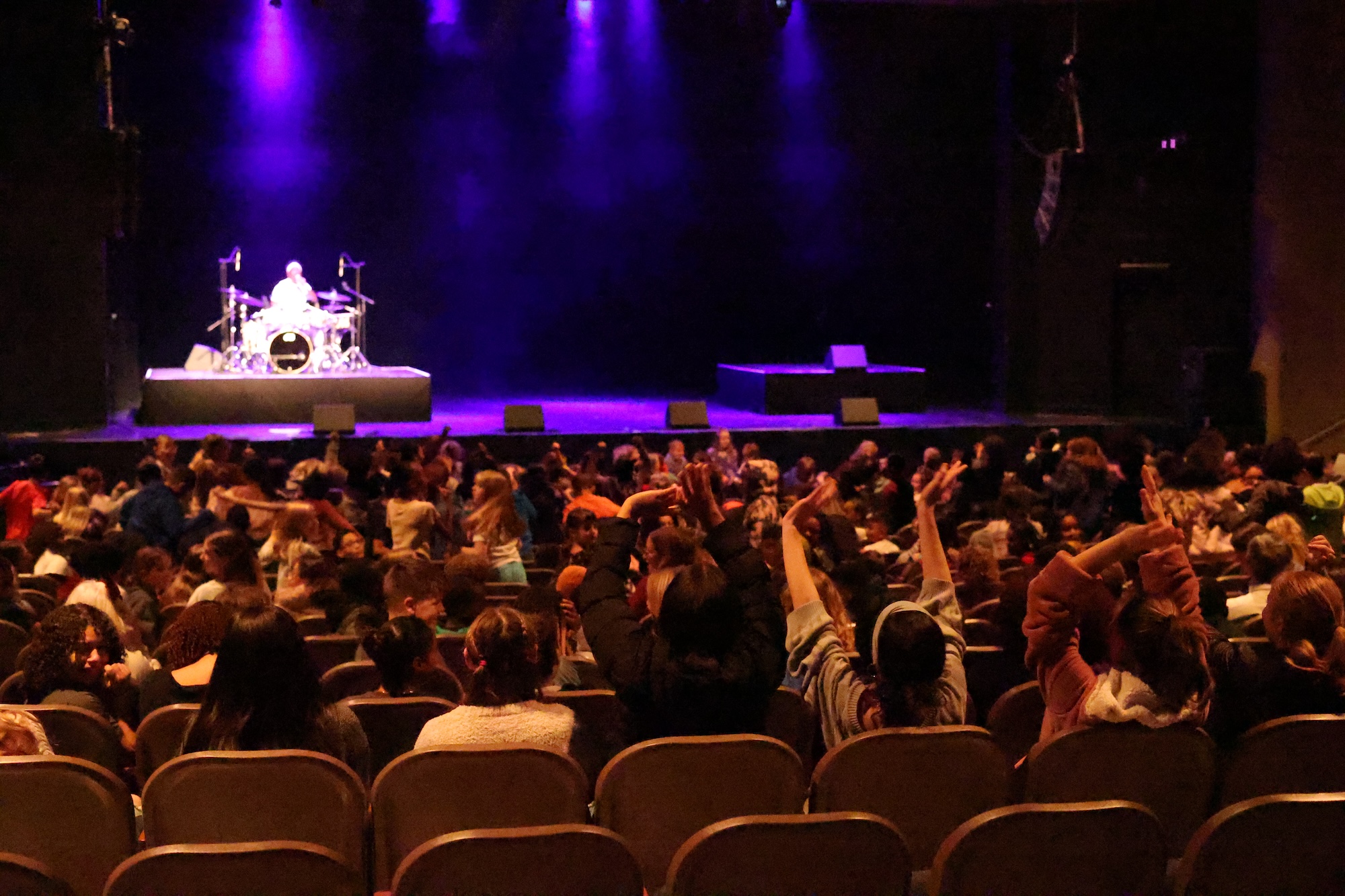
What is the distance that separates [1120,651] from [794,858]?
3.31 feet

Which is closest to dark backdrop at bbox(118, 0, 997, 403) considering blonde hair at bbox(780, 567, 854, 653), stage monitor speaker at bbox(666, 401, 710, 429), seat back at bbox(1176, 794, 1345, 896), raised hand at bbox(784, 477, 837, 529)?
stage monitor speaker at bbox(666, 401, 710, 429)

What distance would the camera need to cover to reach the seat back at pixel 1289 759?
2.96 metres

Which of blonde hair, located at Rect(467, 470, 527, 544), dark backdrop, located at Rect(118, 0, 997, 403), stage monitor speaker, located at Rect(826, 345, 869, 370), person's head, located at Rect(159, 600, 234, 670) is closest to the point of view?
person's head, located at Rect(159, 600, 234, 670)

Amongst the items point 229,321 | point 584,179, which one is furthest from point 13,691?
point 584,179

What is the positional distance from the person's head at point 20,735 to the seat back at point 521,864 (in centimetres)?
104

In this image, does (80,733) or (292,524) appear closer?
(80,733)

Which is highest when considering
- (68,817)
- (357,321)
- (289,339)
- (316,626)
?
(357,321)

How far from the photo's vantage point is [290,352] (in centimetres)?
1356

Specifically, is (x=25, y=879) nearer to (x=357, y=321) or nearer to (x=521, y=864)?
(x=521, y=864)

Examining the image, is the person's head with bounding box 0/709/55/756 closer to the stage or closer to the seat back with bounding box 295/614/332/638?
the seat back with bounding box 295/614/332/638

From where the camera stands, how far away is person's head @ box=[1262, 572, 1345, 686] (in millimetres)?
3121

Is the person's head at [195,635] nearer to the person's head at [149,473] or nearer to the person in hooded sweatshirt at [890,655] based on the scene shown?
the person in hooded sweatshirt at [890,655]

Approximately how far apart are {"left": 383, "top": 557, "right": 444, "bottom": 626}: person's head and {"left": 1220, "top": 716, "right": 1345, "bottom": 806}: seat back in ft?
7.94

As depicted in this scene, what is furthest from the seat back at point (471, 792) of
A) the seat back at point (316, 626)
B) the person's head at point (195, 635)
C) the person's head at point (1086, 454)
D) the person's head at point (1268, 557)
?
the person's head at point (1086, 454)
